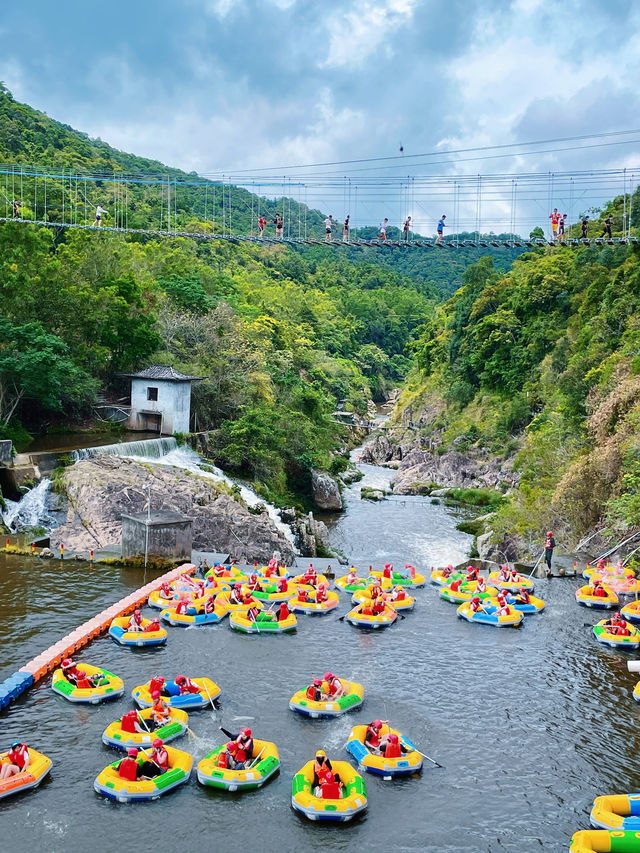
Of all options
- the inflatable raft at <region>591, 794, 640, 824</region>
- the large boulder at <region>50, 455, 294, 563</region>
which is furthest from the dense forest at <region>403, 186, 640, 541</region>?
the inflatable raft at <region>591, 794, 640, 824</region>

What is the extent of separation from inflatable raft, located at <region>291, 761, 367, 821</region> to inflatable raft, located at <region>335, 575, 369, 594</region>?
13871 millimetres

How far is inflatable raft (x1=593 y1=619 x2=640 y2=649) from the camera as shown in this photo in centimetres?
2653

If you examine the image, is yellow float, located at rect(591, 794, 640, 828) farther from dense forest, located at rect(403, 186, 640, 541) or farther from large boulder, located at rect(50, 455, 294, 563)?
large boulder, located at rect(50, 455, 294, 563)

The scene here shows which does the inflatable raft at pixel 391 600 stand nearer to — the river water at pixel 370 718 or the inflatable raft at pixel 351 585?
the river water at pixel 370 718

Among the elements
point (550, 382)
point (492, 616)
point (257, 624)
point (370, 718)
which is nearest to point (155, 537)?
point (257, 624)

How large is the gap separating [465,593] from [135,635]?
43.1 ft

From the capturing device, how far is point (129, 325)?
48125 millimetres

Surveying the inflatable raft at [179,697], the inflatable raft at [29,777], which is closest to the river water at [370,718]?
the inflatable raft at [29,777]

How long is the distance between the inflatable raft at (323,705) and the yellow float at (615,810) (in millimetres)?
6756

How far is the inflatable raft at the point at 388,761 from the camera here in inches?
730

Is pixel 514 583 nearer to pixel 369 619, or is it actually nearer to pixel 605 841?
pixel 369 619

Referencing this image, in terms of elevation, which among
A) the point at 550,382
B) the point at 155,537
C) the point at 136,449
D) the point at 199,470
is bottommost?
the point at 155,537

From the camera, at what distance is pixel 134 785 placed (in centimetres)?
1717

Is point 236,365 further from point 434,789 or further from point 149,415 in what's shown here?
point 434,789
